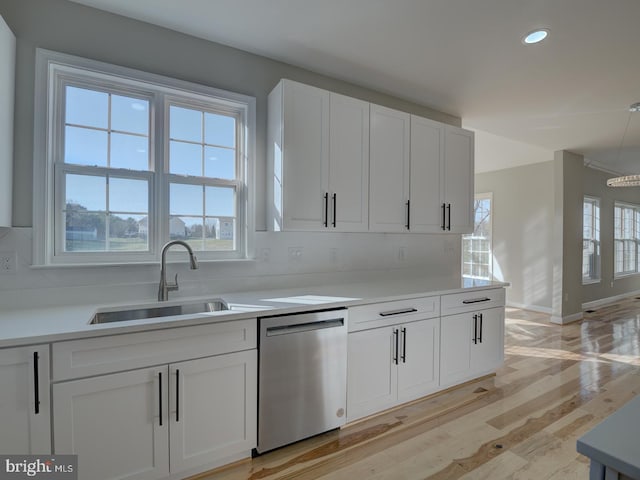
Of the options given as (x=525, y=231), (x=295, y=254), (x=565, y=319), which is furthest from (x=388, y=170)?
(x=525, y=231)

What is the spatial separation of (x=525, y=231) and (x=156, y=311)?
20.1ft

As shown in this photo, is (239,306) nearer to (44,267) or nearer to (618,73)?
(44,267)

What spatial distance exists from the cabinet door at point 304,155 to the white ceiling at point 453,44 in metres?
0.42

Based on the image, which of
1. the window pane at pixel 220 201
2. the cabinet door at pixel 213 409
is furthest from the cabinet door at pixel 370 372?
the window pane at pixel 220 201

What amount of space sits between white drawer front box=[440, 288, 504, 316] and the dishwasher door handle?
101cm

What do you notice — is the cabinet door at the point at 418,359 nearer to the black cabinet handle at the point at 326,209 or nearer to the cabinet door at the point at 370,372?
the cabinet door at the point at 370,372

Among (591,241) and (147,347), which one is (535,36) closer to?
(147,347)

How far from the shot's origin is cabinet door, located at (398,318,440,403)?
7.71 feet

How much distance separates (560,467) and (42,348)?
274 centimetres

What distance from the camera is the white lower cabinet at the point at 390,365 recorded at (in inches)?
84.4

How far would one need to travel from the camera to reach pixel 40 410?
1.36 metres

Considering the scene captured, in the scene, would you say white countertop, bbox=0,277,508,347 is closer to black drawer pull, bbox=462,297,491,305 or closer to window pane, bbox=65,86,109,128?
black drawer pull, bbox=462,297,491,305

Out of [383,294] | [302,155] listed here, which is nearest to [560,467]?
[383,294]

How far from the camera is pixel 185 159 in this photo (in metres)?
2.33
